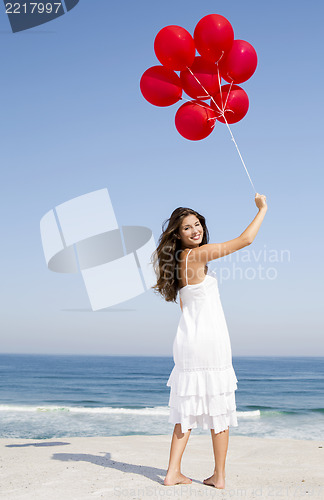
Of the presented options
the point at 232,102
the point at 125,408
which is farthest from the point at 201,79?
the point at 125,408

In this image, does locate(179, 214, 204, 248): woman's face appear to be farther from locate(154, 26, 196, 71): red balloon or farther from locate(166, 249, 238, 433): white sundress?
locate(154, 26, 196, 71): red balloon

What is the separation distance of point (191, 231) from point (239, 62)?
185cm

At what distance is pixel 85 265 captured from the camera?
1130 cm

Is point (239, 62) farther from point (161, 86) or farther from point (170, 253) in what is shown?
point (170, 253)

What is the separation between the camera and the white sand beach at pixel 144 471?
10.4 ft

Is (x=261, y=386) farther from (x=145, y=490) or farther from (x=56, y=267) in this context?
(x=145, y=490)

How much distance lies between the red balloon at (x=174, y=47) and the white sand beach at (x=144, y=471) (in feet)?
11.5

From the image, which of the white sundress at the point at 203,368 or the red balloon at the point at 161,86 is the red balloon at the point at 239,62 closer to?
the red balloon at the point at 161,86

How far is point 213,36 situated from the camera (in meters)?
4.11

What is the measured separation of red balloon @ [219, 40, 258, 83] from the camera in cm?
431

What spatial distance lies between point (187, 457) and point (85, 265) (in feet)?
22.5

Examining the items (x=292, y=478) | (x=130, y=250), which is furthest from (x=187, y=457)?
(x=130, y=250)

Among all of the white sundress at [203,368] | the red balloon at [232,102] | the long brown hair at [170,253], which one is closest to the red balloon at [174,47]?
the red balloon at [232,102]

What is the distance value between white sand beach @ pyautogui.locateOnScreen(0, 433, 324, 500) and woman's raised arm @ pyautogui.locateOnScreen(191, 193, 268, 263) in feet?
5.34
